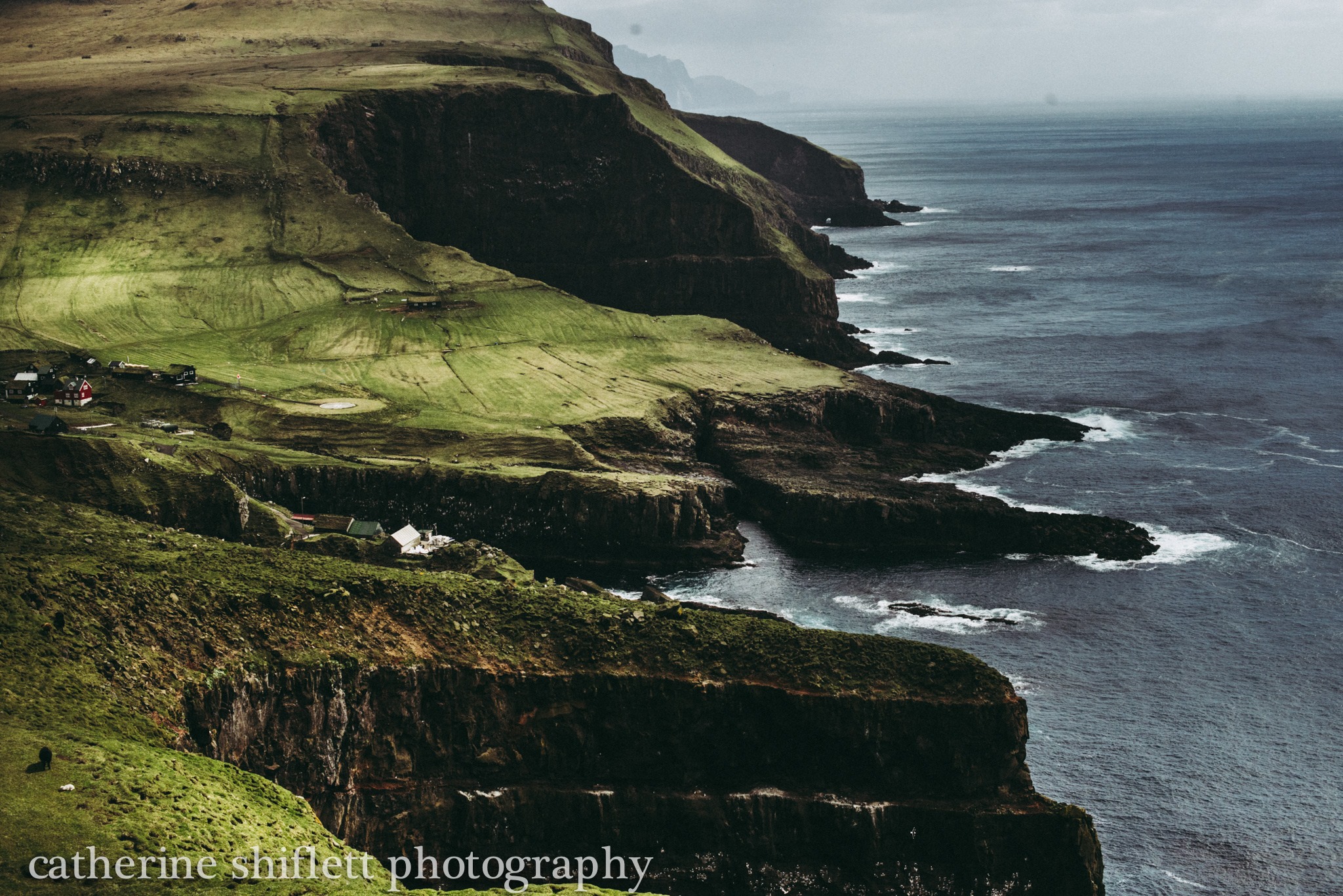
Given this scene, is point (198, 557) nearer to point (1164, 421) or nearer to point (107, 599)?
point (107, 599)

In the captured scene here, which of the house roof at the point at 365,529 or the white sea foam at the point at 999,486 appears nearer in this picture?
the house roof at the point at 365,529

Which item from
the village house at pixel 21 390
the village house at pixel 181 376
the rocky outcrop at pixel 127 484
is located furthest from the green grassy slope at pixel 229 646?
the village house at pixel 181 376

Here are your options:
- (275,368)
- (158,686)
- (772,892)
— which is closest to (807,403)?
(275,368)

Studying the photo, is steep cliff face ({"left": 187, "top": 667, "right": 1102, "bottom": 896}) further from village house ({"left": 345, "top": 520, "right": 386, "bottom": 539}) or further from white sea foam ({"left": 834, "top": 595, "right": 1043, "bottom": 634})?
village house ({"left": 345, "top": 520, "right": 386, "bottom": 539})

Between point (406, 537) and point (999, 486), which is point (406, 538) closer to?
point (406, 537)

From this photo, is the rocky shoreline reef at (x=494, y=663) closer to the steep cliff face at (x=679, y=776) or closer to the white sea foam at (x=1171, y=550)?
the steep cliff face at (x=679, y=776)

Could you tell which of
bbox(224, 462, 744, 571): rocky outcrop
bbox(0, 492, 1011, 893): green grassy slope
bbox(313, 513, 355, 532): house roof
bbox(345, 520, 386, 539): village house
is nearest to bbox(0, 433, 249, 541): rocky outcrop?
bbox(345, 520, 386, 539): village house
